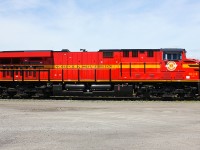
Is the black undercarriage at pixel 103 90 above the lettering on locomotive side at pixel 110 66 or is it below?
below

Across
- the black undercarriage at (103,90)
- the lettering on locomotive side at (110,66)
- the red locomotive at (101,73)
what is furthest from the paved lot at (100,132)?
the lettering on locomotive side at (110,66)

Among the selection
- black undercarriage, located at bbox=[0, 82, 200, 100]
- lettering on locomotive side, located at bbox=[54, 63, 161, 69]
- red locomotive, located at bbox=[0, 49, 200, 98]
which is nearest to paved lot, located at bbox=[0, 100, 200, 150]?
black undercarriage, located at bbox=[0, 82, 200, 100]

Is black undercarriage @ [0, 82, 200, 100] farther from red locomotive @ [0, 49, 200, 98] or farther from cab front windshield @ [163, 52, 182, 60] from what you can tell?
cab front windshield @ [163, 52, 182, 60]

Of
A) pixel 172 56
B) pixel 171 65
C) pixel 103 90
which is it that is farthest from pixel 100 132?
pixel 172 56

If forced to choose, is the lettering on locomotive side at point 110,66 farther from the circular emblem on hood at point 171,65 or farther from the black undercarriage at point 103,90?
the black undercarriage at point 103,90

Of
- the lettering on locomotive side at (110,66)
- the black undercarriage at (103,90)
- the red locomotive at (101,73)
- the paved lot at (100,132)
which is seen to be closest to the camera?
the paved lot at (100,132)

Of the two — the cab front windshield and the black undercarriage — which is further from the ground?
the cab front windshield

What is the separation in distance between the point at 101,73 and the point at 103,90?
1.29 meters

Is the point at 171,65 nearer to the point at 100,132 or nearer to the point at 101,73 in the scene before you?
the point at 101,73

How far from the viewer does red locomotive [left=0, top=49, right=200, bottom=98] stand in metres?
22.4

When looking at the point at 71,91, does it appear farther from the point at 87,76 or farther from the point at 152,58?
the point at 152,58

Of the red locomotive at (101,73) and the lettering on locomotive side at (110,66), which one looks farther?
the lettering on locomotive side at (110,66)

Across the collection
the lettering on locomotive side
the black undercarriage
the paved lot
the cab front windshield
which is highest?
the cab front windshield

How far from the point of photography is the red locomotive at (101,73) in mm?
22422
